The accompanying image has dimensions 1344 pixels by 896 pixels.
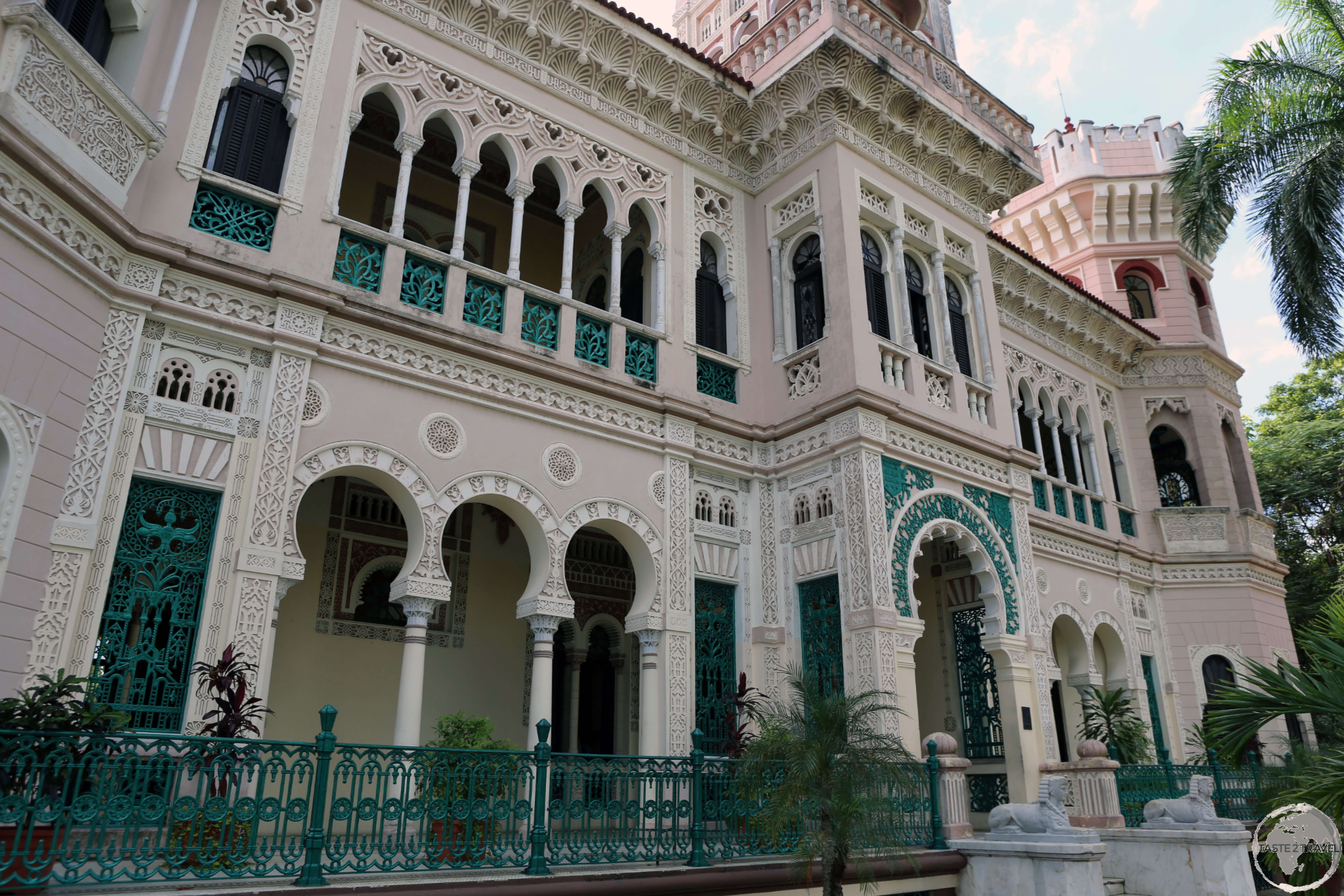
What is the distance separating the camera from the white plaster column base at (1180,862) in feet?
28.4

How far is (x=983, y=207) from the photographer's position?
12.8 metres

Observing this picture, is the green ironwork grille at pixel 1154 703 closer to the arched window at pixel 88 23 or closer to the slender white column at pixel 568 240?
the slender white column at pixel 568 240

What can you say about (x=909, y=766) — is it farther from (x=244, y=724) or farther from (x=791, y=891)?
(x=244, y=724)

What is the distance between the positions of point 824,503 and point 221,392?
6084mm

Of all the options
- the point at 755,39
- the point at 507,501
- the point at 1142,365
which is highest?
the point at 755,39

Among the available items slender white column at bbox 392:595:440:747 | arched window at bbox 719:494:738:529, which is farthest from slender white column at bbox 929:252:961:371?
slender white column at bbox 392:595:440:747

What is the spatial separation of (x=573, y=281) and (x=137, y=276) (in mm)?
6130

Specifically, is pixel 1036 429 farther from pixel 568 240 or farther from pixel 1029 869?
pixel 568 240

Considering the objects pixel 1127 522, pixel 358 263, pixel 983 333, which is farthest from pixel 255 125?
pixel 1127 522

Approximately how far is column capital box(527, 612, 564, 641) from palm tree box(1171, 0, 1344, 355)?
1017cm

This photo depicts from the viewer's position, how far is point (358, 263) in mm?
8352

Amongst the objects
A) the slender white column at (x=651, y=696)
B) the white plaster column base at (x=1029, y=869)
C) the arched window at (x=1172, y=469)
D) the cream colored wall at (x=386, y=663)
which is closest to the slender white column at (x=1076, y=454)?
the arched window at (x=1172, y=469)

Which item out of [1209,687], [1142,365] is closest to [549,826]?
[1209,687]

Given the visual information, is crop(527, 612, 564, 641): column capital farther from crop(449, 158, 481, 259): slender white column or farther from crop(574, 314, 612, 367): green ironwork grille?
crop(574, 314, 612, 367): green ironwork grille
